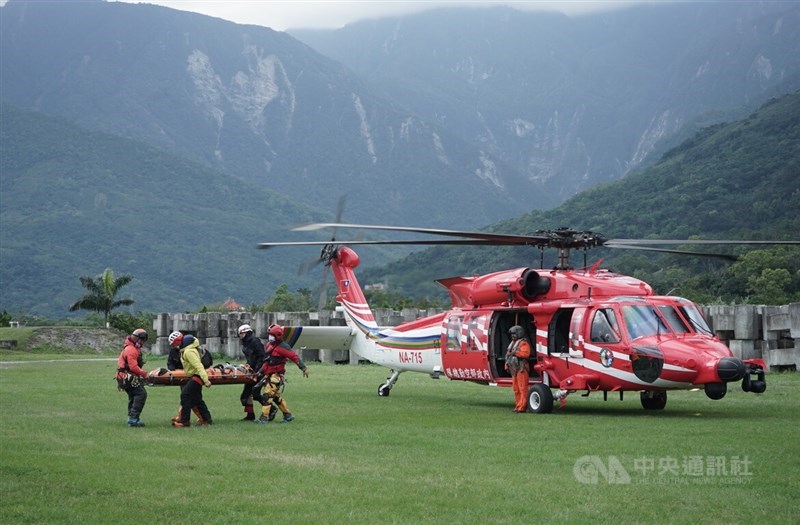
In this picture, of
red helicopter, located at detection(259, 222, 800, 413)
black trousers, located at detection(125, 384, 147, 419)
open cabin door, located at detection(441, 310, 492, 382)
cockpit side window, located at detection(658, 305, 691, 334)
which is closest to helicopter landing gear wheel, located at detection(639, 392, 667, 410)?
red helicopter, located at detection(259, 222, 800, 413)

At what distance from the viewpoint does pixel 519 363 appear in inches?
765

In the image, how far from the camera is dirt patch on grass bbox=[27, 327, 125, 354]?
177 feet

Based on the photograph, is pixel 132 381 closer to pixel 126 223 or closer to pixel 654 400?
pixel 654 400

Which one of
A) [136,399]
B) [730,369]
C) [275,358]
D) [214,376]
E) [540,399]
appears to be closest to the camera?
[730,369]

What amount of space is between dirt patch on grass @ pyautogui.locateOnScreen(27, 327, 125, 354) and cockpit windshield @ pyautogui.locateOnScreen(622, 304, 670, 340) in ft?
132

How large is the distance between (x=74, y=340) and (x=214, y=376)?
39.7 metres

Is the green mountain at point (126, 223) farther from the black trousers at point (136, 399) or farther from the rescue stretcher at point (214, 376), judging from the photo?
the black trousers at point (136, 399)

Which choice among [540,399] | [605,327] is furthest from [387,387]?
[605,327]

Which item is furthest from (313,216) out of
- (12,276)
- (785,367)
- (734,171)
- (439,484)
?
(439,484)

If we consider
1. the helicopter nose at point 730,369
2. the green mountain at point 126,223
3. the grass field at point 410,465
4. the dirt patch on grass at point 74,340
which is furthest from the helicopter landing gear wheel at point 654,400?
the green mountain at point 126,223

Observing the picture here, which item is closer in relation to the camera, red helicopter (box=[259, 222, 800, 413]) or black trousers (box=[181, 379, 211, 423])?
black trousers (box=[181, 379, 211, 423])

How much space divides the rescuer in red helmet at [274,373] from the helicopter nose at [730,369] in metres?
6.49

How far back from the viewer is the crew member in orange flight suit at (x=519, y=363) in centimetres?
1931

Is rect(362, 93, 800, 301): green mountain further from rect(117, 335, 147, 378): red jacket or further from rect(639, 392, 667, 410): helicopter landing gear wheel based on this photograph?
rect(117, 335, 147, 378): red jacket
